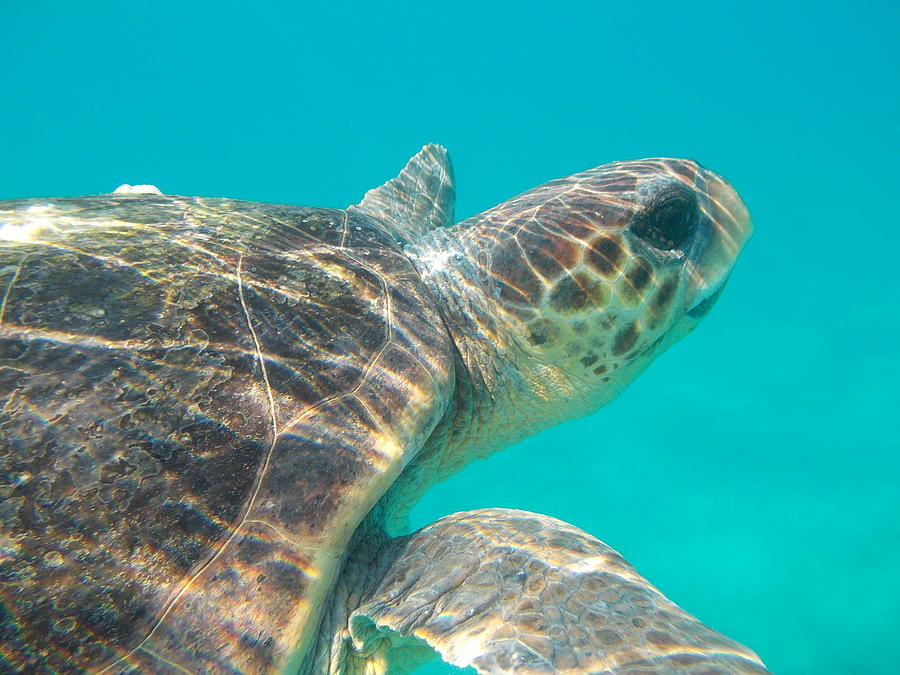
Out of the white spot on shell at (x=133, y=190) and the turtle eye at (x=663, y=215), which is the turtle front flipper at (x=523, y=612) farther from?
the white spot on shell at (x=133, y=190)

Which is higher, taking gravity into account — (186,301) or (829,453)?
(829,453)

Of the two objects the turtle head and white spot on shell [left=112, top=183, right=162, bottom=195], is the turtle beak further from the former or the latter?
white spot on shell [left=112, top=183, right=162, bottom=195]

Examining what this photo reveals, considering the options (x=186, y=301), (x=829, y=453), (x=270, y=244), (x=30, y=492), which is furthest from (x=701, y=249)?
(x=829, y=453)

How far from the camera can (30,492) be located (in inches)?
46.1

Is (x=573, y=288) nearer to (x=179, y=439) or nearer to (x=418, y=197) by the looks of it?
(x=179, y=439)

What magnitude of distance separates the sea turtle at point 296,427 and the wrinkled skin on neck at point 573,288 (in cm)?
1

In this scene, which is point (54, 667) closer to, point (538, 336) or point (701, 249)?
point (538, 336)

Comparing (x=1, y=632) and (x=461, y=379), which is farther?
(x=461, y=379)

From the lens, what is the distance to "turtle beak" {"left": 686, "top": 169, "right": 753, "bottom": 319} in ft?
8.13

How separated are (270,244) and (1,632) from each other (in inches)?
58.8

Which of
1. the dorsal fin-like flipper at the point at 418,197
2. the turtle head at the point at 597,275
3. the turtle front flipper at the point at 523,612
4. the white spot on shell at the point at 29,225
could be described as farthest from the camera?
the dorsal fin-like flipper at the point at 418,197

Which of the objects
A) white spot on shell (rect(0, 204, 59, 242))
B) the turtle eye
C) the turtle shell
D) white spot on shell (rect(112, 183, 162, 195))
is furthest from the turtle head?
white spot on shell (rect(112, 183, 162, 195))

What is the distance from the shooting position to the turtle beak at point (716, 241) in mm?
2477

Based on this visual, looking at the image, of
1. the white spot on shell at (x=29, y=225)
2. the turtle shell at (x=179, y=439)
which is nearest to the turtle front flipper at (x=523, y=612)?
the turtle shell at (x=179, y=439)
